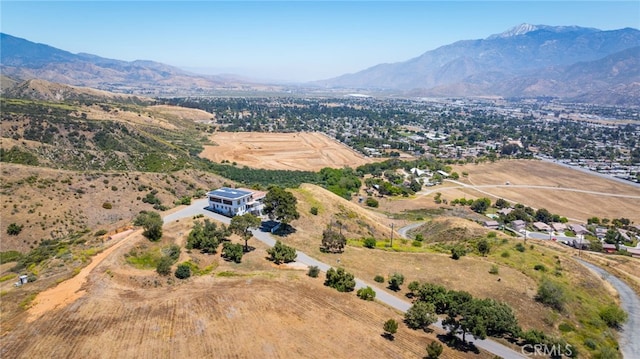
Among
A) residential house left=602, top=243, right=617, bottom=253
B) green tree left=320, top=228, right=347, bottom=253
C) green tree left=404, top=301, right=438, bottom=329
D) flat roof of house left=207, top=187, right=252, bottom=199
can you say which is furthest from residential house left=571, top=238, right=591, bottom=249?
flat roof of house left=207, top=187, right=252, bottom=199

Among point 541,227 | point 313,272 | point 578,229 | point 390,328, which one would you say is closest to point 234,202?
point 313,272

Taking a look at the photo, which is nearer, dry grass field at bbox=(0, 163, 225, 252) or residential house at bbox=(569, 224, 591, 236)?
dry grass field at bbox=(0, 163, 225, 252)

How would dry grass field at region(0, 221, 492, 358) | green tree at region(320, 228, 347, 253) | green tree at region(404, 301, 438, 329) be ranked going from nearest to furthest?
1. dry grass field at region(0, 221, 492, 358)
2. green tree at region(404, 301, 438, 329)
3. green tree at region(320, 228, 347, 253)

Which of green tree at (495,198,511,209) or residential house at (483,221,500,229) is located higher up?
residential house at (483,221,500,229)

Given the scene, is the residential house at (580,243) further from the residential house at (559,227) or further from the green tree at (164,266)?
the green tree at (164,266)

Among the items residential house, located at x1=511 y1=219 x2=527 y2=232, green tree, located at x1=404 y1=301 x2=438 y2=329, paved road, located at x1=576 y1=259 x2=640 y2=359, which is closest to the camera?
green tree, located at x1=404 y1=301 x2=438 y2=329

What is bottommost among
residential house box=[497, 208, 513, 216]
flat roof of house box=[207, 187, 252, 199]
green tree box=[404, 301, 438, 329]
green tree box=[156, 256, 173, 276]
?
residential house box=[497, 208, 513, 216]

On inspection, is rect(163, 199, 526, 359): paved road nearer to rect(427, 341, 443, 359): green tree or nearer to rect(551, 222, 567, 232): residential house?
rect(427, 341, 443, 359): green tree

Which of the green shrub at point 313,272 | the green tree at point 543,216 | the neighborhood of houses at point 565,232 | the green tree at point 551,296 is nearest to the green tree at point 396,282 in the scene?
the green shrub at point 313,272
